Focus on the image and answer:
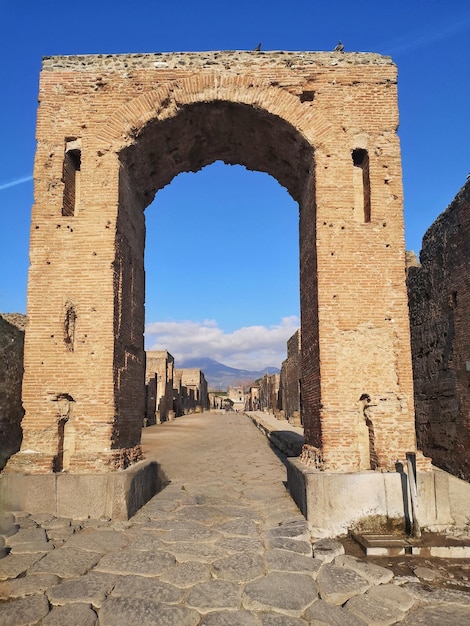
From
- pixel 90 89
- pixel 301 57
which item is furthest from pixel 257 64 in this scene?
pixel 90 89

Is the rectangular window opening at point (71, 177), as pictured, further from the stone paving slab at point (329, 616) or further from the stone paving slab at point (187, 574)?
the stone paving slab at point (329, 616)

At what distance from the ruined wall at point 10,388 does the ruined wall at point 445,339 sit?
8.24 meters

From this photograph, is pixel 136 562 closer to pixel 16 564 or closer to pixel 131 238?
pixel 16 564

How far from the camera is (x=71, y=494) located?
5957 mm

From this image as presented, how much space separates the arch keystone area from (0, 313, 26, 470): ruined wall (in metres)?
1.82

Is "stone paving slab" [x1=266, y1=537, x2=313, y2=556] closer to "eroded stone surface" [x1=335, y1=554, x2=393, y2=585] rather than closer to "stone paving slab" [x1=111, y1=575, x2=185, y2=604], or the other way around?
"eroded stone surface" [x1=335, y1=554, x2=393, y2=585]

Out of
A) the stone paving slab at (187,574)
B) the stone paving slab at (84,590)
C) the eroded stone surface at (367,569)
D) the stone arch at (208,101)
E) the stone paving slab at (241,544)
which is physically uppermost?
the stone arch at (208,101)

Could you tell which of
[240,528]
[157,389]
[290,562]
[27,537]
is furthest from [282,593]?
[157,389]

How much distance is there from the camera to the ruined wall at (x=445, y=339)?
29.1 feet

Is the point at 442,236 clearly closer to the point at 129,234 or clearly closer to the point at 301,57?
the point at 301,57

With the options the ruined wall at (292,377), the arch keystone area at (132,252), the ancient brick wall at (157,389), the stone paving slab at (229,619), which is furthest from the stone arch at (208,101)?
the ancient brick wall at (157,389)

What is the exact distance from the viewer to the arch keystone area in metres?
6.30

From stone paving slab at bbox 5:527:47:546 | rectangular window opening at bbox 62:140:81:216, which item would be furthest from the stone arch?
stone paving slab at bbox 5:527:47:546

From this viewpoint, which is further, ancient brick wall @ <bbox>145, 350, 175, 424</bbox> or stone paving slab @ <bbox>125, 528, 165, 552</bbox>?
ancient brick wall @ <bbox>145, 350, 175, 424</bbox>
